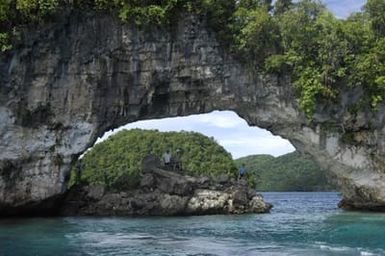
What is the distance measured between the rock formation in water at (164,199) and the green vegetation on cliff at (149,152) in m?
12.8

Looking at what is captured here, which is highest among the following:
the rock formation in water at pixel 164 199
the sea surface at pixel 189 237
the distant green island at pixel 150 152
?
the distant green island at pixel 150 152

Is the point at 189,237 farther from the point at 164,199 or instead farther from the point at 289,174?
the point at 289,174

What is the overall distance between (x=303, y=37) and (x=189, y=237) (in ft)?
28.7

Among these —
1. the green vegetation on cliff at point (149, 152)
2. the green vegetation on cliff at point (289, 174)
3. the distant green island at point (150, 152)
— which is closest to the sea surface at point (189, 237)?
the distant green island at point (150, 152)

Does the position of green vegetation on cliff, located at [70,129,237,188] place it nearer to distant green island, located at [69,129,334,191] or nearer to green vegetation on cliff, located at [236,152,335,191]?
distant green island, located at [69,129,334,191]

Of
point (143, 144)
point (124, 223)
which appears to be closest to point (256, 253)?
point (124, 223)

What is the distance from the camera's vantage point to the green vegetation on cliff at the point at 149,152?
36438 millimetres

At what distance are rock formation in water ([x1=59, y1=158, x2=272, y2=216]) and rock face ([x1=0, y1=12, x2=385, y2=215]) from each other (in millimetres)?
2265

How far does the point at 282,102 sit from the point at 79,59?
24.2 ft

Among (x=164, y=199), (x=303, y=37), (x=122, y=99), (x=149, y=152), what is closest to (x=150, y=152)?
(x=149, y=152)

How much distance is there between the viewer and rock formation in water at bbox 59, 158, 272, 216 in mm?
20453

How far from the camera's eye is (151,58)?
1856 centimetres

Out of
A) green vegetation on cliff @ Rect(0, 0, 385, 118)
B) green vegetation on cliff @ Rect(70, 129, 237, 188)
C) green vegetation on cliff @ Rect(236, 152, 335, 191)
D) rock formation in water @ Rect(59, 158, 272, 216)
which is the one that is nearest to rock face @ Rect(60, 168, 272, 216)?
rock formation in water @ Rect(59, 158, 272, 216)

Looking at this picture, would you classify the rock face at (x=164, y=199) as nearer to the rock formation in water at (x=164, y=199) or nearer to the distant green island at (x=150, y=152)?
the rock formation in water at (x=164, y=199)
